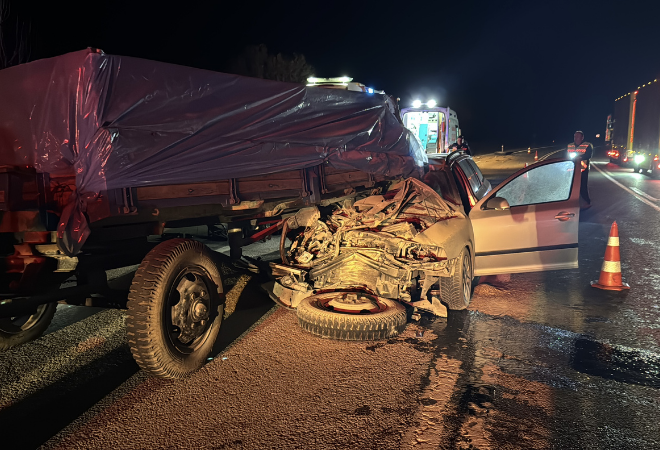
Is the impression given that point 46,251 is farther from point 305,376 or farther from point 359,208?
point 359,208

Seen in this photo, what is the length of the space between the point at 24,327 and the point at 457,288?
4.18 metres

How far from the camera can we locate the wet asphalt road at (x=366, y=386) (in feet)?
10.5

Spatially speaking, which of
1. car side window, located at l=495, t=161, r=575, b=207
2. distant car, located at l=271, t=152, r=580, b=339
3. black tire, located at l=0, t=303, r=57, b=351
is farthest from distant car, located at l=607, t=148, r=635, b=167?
black tire, located at l=0, t=303, r=57, b=351

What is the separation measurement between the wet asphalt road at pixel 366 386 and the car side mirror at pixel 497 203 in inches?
44.3

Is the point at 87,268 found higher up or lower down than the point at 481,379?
higher up

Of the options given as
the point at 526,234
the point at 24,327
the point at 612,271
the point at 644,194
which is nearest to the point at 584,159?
the point at 612,271

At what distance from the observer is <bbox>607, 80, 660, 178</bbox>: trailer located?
21562 mm

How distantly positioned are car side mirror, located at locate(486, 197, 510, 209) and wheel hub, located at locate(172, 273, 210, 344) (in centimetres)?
344

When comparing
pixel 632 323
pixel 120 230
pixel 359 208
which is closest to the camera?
pixel 120 230

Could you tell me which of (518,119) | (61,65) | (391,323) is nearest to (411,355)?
(391,323)

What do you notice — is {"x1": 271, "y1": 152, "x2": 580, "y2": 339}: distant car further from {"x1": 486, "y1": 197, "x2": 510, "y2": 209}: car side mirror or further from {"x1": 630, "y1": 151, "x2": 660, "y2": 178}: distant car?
{"x1": 630, "y1": 151, "x2": 660, "y2": 178}: distant car

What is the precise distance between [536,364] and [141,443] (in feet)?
9.90

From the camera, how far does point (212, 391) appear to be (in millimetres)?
3797

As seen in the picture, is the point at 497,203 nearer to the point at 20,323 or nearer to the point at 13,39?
the point at 20,323
